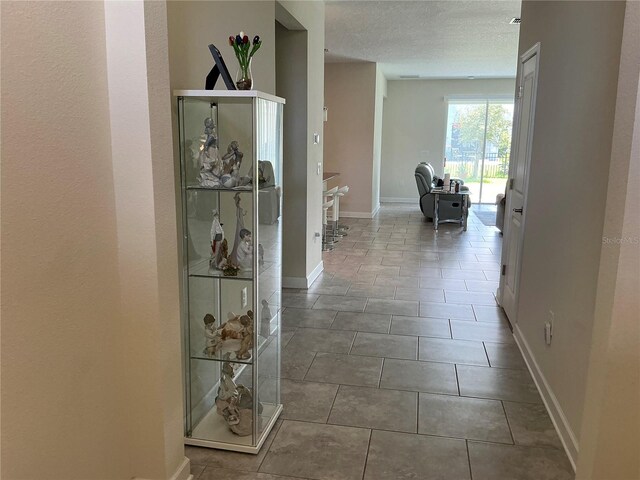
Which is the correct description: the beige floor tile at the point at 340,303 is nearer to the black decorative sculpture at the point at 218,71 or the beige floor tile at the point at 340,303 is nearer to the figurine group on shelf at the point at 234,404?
the figurine group on shelf at the point at 234,404

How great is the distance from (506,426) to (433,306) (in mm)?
1948

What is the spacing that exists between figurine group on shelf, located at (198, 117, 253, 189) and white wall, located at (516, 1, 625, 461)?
58.7 inches

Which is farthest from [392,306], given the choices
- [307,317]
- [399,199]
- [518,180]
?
[399,199]

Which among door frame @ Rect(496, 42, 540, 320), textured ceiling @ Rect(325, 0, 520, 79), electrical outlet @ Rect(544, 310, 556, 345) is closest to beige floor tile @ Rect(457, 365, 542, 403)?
electrical outlet @ Rect(544, 310, 556, 345)

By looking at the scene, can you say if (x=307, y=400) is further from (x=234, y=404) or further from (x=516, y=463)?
(x=516, y=463)

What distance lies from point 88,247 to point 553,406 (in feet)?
7.75

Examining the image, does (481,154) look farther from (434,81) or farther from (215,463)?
(215,463)

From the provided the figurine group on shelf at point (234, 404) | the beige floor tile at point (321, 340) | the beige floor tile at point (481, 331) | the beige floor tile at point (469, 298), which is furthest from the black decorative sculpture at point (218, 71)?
the beige floor tile at point (469, 298)

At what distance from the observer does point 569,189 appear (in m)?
2.56

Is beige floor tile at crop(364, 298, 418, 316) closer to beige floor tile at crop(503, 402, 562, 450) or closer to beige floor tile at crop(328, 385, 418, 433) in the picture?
beige floor tile at crop(328, 385, 418, 433)

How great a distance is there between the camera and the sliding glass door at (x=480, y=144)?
11.4 m

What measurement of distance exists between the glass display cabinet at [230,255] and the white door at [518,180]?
80.8 inches

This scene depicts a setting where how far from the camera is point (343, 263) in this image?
6.08 metres

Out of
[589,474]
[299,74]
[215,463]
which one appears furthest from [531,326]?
[299,74]
